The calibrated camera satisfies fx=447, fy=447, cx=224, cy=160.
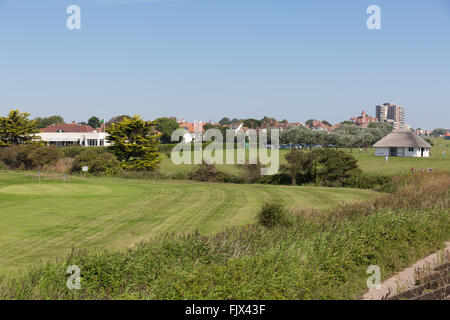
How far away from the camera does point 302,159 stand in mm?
43438

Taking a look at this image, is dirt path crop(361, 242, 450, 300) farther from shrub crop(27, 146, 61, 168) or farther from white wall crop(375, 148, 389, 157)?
white wall crop(375, 148, 389, 157)

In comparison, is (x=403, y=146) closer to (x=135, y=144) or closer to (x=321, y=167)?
(x=321, y=167)

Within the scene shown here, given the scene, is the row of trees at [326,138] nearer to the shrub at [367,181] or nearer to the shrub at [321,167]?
the shrub at [321,167]

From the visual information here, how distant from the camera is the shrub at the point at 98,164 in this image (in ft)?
168

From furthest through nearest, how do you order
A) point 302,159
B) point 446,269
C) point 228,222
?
point 302,159
point 228,222
point 446,269

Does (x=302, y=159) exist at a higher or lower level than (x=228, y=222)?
higher

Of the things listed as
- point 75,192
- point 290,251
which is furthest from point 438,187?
point 75,192

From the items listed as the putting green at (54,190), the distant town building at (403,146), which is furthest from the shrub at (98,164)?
the distant town building at (403,146)

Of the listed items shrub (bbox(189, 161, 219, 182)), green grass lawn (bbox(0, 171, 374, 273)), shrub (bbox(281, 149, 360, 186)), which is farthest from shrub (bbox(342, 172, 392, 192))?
shrub (bbox(189, 161, 219, 182))

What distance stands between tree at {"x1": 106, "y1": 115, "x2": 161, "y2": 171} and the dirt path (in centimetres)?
4431
